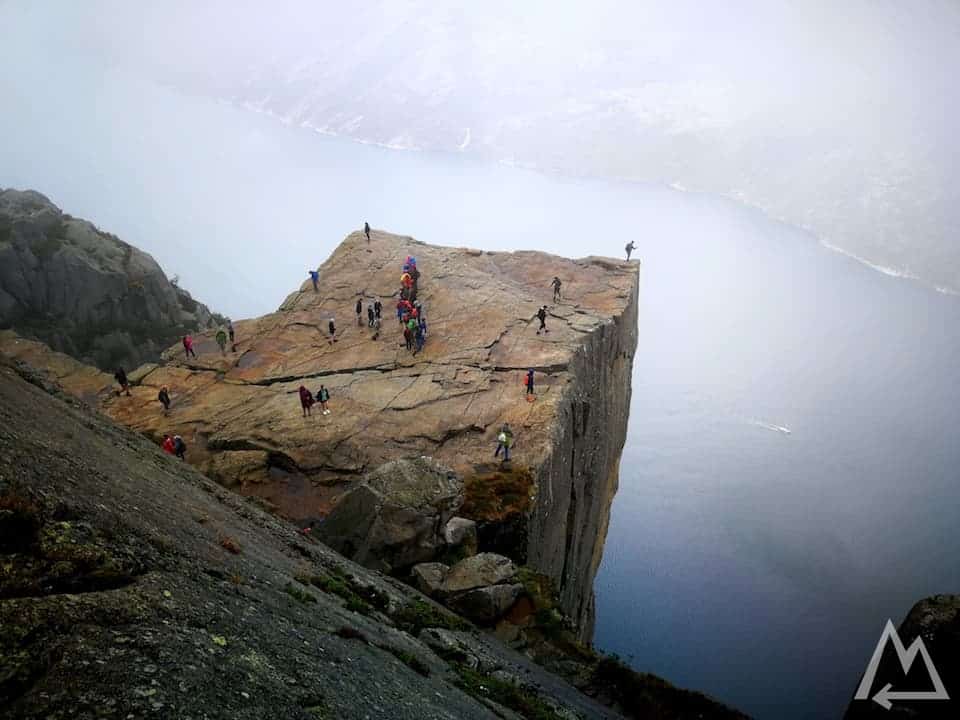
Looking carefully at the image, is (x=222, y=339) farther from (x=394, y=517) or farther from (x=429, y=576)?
(x=429, y=576)

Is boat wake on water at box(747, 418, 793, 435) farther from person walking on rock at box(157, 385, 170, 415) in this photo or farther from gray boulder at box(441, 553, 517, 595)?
person walking on rock at box(157, 385, 170, 415)

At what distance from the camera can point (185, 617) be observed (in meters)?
6.78

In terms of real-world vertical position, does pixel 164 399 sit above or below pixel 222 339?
below

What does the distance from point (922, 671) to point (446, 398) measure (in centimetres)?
1764

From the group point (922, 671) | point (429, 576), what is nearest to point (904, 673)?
point (922, 671)

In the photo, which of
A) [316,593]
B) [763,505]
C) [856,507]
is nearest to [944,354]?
[856,507]

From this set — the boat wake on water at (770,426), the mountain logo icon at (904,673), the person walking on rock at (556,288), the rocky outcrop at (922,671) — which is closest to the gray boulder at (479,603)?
the mountain logo icon at (904,673)

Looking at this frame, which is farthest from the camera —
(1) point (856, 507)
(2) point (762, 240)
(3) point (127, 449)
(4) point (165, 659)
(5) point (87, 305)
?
(2) point (762, 240)

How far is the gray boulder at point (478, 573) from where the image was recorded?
1512 centimetres

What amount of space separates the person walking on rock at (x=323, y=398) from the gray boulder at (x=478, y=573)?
10365 millimetres

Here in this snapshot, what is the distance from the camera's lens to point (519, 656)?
46.5 feet

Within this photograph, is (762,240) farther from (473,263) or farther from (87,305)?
(87,305)

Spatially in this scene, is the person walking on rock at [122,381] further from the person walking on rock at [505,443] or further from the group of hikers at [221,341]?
the person walking on rock at [505,443]

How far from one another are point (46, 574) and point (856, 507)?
69325 millimetres
